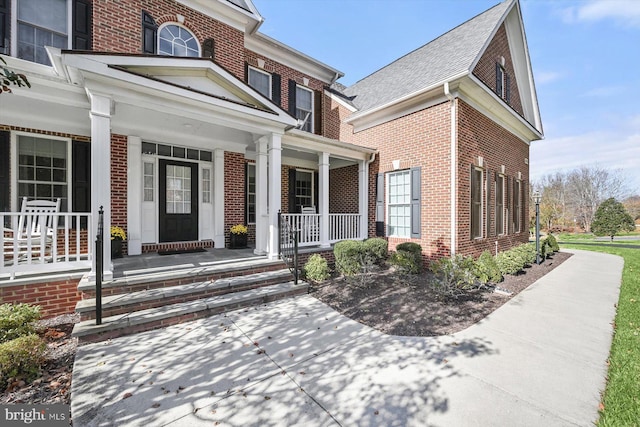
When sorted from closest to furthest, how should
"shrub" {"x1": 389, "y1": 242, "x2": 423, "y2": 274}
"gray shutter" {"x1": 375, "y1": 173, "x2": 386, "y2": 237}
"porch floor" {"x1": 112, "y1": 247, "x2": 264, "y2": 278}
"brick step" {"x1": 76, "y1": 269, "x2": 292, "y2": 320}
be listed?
"brick step" {"x1": 76, "y1": 269, "x2": 292, "y2": 320}, "porch floor" {"x1": 112, "y1": 247, "x2": 264, "y2": 278}, "shrub" {"x1": 389, "y1": 242, "x2": 423, "y2": 274}, "gray shutter" {"x1": 375, "y1": 173, "x2": 386, "y2": 237}

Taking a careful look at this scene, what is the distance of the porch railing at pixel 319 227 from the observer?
7508mm

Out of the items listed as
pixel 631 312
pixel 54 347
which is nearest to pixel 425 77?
pixel 631 312

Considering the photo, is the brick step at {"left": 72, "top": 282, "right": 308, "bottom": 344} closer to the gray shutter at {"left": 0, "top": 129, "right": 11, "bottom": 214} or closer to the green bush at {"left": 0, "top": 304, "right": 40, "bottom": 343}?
the green bush at {"left": 0, "top": 304, "right": 40, "bottom": 343}

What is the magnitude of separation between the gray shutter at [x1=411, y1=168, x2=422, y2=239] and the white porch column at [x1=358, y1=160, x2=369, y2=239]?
1.67 meters

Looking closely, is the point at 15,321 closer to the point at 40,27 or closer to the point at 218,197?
the point at 218,197

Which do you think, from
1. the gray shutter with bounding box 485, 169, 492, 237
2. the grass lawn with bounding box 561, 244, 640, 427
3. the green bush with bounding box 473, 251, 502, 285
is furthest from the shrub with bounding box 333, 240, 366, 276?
the gray shutter with bounding box 485, 169, 492, 237

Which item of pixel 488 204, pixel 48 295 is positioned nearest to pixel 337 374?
pixel 48 295

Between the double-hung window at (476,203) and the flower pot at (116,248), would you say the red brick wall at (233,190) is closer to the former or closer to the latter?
the flower pot at (116,248)

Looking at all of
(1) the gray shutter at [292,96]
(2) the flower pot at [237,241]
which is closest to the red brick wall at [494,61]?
(1) the gray shutter at [292,96]

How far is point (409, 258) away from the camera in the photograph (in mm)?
6754

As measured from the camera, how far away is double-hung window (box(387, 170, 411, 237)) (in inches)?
319

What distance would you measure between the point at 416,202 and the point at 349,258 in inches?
113

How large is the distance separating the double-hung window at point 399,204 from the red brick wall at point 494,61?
3814 millimetres

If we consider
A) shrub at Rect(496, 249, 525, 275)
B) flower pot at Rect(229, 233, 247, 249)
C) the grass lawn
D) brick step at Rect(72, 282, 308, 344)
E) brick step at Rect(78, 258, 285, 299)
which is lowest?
the grass lawn
